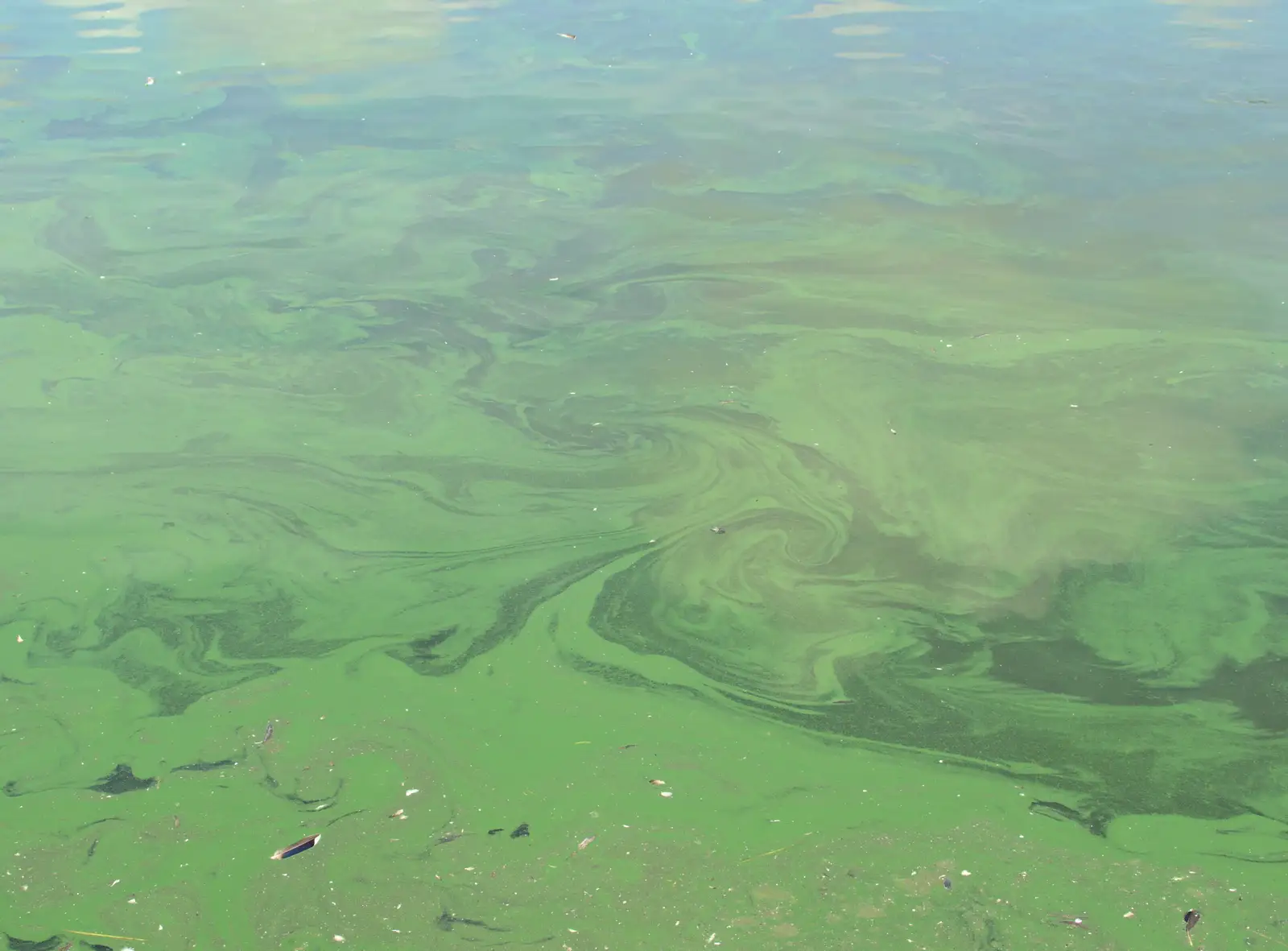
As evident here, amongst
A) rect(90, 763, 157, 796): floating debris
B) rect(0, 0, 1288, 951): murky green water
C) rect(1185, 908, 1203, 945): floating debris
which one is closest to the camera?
rect(1185, 908, 1203, 945): floating debris

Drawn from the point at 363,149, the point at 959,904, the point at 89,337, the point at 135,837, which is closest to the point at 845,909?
the point at 959,904

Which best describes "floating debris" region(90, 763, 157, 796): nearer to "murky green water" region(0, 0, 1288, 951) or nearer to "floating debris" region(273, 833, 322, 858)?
"murky green water" region(0, 0, 1288, 951)

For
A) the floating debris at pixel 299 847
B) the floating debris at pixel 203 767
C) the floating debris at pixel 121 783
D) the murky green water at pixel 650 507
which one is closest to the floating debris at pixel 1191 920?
the murky green water at pixel 650 507

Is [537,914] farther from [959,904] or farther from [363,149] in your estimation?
[363,149]

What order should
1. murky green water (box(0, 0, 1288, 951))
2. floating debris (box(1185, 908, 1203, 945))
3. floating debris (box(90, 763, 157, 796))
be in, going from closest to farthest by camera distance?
floating debris (box(1185, 908, 1203, 945)) < murky green water (box(0, 0, 1288, 951)) < floating debris (box(90, 763, 157, 796))

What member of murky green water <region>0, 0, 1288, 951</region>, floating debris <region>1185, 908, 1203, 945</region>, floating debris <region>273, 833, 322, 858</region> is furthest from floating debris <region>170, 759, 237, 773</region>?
floating debris <region>1185, 908, 1203, 945</region>

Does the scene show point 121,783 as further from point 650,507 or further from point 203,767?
point 650,507
